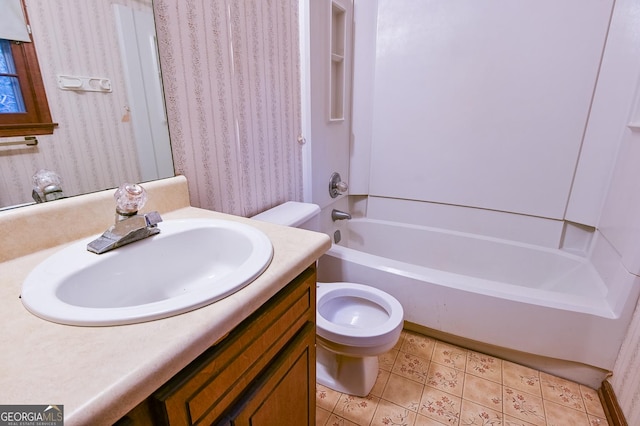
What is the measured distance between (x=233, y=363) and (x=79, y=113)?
2.36ft

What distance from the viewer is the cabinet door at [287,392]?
596 millimetres

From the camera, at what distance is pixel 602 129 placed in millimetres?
1577

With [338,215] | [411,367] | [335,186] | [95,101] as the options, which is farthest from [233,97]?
[411,367]

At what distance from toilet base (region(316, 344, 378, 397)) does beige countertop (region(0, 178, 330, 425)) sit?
0.96 meters

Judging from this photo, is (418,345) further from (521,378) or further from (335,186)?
(335,186)

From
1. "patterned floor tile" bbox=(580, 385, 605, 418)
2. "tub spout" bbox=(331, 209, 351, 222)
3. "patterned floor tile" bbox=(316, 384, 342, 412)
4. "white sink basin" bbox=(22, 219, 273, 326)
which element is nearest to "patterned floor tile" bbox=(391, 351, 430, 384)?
"patterned floor tile" bbox=(316, 384, 342, 412)

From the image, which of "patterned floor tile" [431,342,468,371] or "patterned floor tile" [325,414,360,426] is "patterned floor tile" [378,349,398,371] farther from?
"patterned floor tile" [325,414,360,426]

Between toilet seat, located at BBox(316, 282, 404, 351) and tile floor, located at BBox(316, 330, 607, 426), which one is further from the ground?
toilet seat, located at BBox(316, 282, 404, 351)

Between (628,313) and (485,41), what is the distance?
152 cm

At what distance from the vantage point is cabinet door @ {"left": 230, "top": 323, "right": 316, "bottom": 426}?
0.60 meters

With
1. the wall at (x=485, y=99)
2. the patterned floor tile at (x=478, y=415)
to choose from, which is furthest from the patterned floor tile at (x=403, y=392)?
the wall at (x=485, y=99)

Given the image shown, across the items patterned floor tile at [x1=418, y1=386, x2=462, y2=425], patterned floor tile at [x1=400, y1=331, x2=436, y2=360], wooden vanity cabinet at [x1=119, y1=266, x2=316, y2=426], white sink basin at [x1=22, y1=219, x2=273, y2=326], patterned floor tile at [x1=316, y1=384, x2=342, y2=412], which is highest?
white sink basin at [x1=22, y1=219, x2=273, y2=326]

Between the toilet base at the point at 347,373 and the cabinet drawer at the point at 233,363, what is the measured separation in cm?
74

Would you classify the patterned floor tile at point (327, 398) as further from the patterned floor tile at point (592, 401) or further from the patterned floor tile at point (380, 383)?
the patterned floor tile at point (592, 401)
